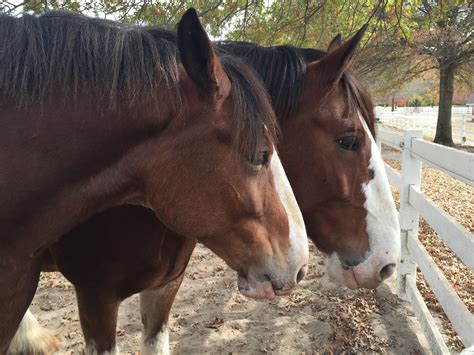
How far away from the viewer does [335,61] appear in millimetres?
2344

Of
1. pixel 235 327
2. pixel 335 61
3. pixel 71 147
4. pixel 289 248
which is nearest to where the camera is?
pixel 71 147

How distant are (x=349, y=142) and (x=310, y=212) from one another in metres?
0.48

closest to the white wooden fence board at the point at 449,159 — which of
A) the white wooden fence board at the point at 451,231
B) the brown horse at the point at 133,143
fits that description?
the white wooden fence board at the point at 451,231

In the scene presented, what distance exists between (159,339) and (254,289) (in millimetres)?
1577

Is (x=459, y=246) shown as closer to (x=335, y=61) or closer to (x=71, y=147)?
(x=335, y=61)

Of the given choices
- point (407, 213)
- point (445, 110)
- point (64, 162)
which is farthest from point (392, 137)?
point (445, 110)

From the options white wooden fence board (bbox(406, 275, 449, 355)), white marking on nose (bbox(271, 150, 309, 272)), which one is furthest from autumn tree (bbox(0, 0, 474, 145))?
white wooden fence board (bbox(406, 275, 449, 355))

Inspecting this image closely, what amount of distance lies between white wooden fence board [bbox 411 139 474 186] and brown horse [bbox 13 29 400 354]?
1.68 ft

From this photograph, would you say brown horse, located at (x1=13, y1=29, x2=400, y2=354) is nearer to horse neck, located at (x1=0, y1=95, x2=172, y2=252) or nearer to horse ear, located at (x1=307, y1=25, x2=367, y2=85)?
horse ear, located at (x1=307, y1=25, x2=367, y2=85)

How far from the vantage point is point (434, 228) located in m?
3.26

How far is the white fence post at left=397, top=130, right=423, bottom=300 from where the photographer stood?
14.0ft

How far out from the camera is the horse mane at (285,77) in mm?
2439

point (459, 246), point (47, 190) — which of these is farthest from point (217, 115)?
point (459, 246)

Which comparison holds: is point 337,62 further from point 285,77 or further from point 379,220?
point 379,220
